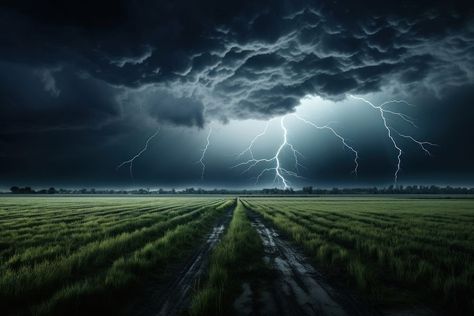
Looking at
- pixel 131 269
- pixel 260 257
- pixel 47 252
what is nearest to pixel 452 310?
pixel 260 257

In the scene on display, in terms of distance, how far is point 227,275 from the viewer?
7.57 metres

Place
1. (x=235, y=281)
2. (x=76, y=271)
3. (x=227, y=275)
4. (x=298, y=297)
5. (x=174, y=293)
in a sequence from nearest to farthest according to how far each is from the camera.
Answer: (x=298, y=297)
(x=174, y=293)
(x=235, y=281)
(x=227, y=275)
(x=76, y=271)

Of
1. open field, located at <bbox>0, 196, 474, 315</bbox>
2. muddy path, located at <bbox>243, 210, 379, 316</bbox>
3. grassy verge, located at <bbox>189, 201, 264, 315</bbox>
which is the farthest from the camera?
open field, located at <bbox>0, 196, 474, 315</bbox>

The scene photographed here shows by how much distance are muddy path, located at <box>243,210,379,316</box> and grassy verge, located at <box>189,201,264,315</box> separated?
29 centimetres

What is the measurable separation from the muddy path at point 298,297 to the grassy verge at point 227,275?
0.29 m

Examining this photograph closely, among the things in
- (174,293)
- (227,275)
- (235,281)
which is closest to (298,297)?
(235,281)

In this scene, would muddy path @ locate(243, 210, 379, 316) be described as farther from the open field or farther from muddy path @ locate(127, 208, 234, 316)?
muddy path @ locate(127, 208, 234, 316)

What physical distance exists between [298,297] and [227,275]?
195 centimetres

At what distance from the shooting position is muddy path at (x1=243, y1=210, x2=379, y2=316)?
18.2 feet

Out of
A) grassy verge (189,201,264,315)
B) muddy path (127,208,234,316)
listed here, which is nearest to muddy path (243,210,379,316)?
grassy verge (189,201,264,315)

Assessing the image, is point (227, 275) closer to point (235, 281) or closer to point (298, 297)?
point (235, 281)

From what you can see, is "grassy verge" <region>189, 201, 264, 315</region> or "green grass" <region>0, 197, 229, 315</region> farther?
"green grass" <region>0, 197, 229, 315</region>

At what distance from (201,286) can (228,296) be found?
1.01 meters

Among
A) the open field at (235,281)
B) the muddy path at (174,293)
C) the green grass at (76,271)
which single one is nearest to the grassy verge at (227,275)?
the open field at (235,281)
